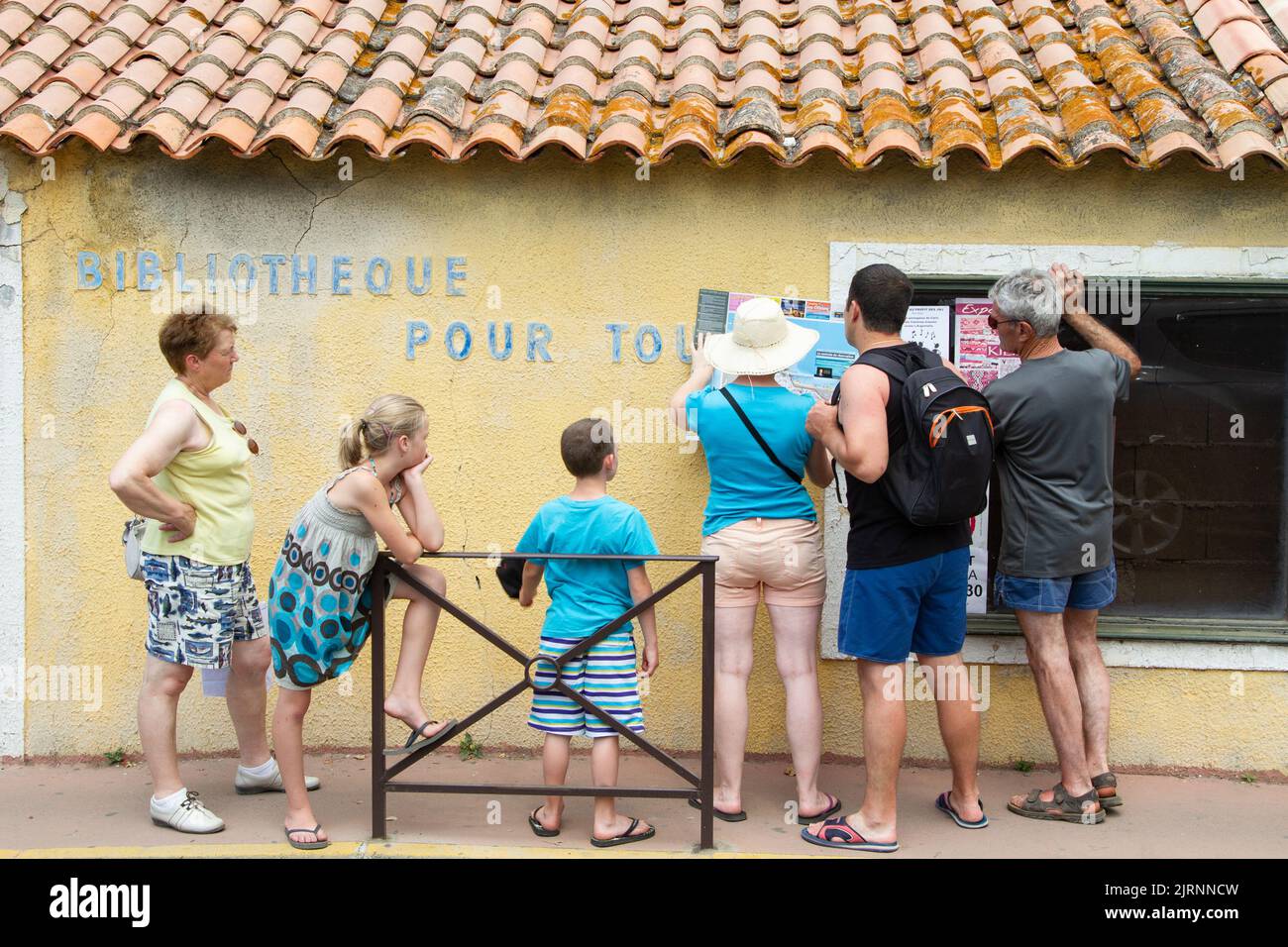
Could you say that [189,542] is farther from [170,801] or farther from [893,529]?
[893,529]

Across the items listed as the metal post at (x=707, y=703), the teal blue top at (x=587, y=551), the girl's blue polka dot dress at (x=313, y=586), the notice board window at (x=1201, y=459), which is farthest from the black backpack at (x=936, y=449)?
the girl's blue polka dot dress at (x=313, y=586)

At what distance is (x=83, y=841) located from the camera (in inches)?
173

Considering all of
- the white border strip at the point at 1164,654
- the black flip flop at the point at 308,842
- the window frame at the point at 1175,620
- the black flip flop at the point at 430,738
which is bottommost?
the black flip flop at the point at 308,842

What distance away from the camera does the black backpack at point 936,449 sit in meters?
4.10

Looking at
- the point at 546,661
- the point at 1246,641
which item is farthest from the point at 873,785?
the point at 1246,641

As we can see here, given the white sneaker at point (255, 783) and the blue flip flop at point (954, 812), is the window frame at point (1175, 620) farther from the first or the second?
the white sneaker at point (255, 783)

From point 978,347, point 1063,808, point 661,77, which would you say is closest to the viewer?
point 1063,808

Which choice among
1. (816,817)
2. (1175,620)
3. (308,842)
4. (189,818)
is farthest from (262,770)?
(1175,620)

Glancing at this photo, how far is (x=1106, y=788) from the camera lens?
4723 millimetres

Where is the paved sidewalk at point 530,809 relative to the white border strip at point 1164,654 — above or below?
below

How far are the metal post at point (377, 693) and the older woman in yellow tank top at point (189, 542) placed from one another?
0.57 metres

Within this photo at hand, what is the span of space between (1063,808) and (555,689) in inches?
80.2

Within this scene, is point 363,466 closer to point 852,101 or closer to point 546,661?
point 546,661

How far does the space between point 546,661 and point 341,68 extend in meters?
2.87
